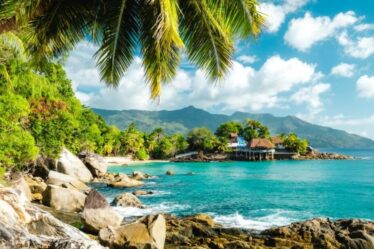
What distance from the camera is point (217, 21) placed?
8.67 m

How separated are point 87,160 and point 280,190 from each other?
20926 millimetres

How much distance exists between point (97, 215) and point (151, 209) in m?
9.23

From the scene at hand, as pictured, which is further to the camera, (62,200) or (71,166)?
(71,166)

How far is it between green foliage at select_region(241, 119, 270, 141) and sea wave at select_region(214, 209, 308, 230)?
8153cm

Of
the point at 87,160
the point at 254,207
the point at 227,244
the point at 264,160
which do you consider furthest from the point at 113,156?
the point at 227,244

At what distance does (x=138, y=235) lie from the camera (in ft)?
42.3

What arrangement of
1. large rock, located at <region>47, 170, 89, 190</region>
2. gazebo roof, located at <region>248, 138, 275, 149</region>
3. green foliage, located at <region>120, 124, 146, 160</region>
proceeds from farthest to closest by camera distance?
gazebo roof, located at <region>248, 138, 275, 149</region> → green foliage, located at <region>120, 124, 146, 160</region> → large rock, located at <region>47, 170, 89, 190</region>

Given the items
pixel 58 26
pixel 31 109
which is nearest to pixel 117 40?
pixel 58 26

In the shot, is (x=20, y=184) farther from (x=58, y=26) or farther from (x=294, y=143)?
(x=294, y=143)

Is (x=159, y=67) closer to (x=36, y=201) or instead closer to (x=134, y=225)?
(x=134, y=225)

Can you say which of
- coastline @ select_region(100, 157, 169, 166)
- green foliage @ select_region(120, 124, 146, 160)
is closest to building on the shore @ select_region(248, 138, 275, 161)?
green foliage @ select_region(120, 124, 146, 160)

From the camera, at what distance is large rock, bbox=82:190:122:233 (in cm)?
1528

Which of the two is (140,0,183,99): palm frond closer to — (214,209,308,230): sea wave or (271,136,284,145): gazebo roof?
(214,209,308,230): sea wave

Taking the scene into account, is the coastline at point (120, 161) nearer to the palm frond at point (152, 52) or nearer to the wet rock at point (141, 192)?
the wet rock at point (141, 192)
